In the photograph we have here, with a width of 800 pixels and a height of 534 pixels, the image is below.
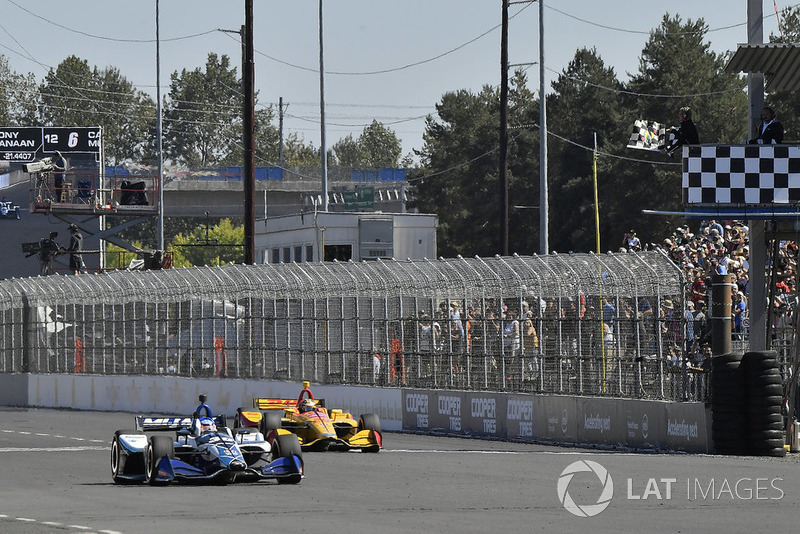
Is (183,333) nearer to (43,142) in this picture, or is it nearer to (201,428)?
(201,428)

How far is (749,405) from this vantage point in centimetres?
1833

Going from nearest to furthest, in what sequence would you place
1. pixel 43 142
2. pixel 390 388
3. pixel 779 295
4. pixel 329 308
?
pixel 779 295 < pixel 390 388 < pixel 329 308 < pixel 43 142

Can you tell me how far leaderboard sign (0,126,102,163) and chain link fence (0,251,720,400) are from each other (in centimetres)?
4268

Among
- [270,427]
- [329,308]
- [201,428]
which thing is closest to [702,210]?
[270,427]

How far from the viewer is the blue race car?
50.5 feet

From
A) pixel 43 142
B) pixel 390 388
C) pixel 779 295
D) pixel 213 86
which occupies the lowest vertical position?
pixel 390 388

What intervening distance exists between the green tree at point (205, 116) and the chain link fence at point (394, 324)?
12655 cm

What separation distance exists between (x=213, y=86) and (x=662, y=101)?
3964 inches

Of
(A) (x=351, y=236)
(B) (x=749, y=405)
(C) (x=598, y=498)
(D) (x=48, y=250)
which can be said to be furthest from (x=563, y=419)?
(D) (x=48, y=250)

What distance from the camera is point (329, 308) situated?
2762cm

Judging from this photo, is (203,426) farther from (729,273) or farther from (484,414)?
(729,273)

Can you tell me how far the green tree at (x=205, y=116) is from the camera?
163 meters

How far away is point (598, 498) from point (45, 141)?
243 ft
